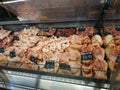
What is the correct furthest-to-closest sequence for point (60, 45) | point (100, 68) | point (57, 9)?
point (57, 9) < point (60, 45) < point (100, 68)

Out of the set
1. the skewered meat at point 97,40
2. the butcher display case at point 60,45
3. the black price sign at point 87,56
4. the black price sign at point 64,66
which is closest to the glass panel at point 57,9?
the butcher display case at point 60,45

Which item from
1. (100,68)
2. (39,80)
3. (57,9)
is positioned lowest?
(39,80)

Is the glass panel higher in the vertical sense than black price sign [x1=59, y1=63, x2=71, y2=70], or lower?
higher

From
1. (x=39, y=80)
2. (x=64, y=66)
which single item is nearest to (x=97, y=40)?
(x=64, y=66)

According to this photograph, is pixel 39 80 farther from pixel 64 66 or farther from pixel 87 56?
pixel 87 56

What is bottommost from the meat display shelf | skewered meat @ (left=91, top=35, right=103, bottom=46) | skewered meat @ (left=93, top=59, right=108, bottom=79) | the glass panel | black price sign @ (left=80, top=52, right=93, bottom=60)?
the meat display shelf

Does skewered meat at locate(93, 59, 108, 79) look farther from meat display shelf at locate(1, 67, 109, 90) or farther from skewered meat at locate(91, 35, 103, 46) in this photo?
skewered meat at locate(91, 35, 103, 46)

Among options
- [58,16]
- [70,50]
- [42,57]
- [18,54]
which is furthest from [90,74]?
[58,16]

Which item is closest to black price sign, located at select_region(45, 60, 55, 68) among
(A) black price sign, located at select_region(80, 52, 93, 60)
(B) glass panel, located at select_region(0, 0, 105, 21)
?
(A) black price sign, located at select_region(80, 52, 93, 60)

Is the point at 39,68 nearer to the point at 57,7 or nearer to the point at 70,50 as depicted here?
the point at 70,50

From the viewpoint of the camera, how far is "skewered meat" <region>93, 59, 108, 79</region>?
1.09 metres

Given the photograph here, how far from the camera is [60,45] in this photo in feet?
5.14

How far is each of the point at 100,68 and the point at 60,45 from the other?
1.59ft

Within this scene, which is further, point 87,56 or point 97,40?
point 97,40
